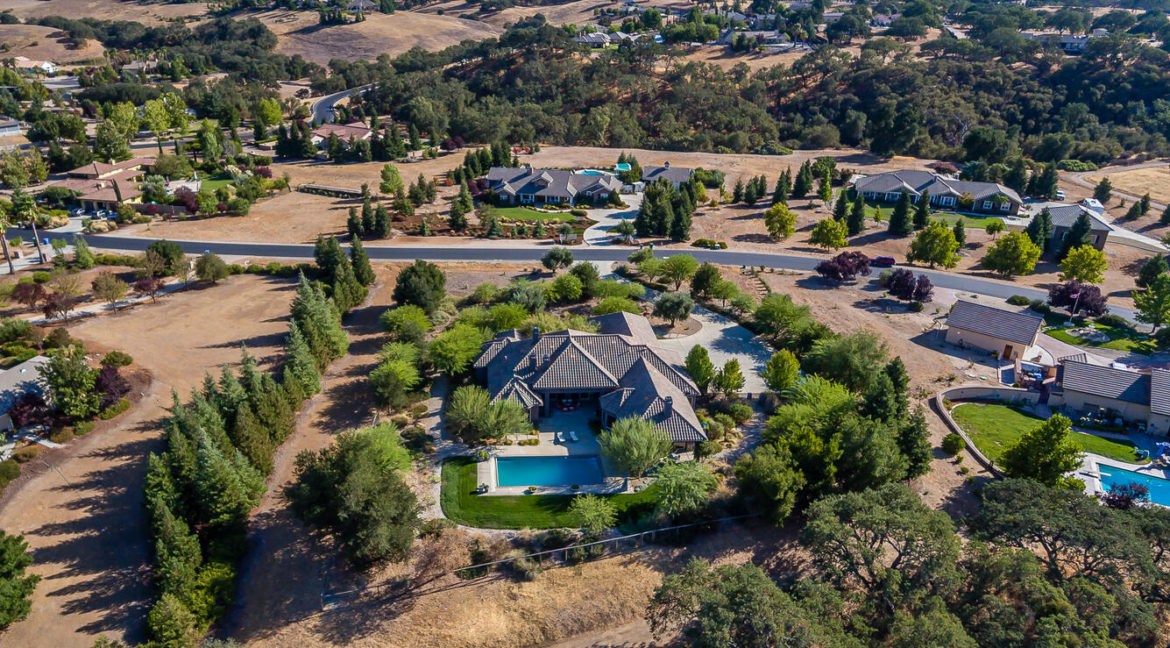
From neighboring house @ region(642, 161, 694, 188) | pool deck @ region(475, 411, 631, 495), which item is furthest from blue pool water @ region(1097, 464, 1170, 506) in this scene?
neighboring house @ region(642, 161, 694, 188)

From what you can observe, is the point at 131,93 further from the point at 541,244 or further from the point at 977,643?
the point at 977,643

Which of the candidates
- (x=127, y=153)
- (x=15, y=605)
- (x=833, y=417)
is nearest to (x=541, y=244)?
(x=833, y=417)

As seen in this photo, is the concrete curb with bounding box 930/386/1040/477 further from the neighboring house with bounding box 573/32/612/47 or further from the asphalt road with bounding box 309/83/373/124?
the neighboring house with bounding box 573/32/612/47

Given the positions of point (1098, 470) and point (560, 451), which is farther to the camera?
point (560, 451)

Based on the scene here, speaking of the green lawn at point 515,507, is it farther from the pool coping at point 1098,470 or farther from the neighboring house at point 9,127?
the neighboring house at point 9,127

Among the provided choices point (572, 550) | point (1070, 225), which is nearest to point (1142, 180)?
point (1070, 225)

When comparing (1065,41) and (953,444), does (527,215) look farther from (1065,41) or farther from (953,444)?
(1065,41)

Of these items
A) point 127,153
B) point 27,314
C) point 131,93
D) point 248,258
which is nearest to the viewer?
point 27,314
